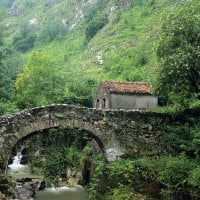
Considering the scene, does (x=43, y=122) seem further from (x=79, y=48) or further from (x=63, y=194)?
(x=79, y=48)

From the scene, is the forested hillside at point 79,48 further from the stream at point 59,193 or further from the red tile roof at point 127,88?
the stream at point 59,193

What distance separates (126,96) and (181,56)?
10.1m

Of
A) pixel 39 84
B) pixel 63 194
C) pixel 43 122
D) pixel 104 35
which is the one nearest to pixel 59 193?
pixel 63 194

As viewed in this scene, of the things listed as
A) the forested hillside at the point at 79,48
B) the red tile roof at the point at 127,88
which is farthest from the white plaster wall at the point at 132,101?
the forested hillside at the point at 79,48

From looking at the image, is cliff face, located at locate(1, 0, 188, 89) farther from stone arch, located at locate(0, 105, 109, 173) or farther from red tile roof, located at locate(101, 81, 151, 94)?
stone arch, located at locate(0, 105, 109, 173)

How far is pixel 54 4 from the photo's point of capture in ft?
329

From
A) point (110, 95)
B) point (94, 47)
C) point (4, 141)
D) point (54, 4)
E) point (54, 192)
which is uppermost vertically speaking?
point (54, 4)

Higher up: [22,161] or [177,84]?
[177,84]

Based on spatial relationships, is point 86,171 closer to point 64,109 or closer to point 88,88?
point 64,109

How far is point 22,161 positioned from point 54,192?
9386 millimetres

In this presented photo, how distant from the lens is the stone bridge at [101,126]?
2170 centimetres

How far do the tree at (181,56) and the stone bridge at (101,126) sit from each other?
177 cm

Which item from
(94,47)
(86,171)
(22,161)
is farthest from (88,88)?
(94,47)

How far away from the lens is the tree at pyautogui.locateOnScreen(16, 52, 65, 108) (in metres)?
41.8
